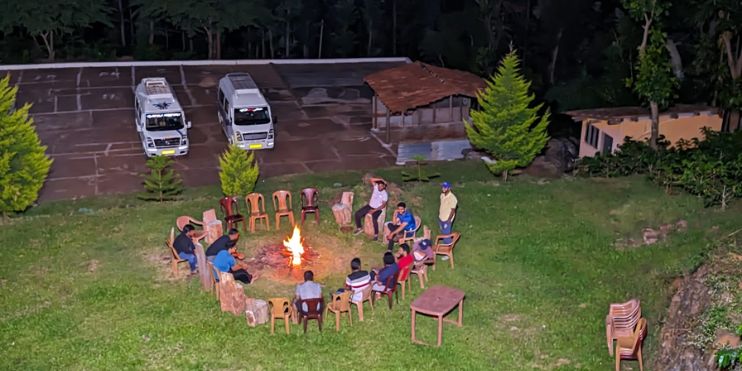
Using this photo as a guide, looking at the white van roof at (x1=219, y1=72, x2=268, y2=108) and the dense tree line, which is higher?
the dense tree line

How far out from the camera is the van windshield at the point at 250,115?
29797mm

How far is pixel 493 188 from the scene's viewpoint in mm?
23328

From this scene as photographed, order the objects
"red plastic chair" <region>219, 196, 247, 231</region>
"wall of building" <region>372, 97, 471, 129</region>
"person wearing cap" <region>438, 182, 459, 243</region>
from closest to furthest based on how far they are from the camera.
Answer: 1. "person wearing cap" <region>438, 182, 459, 243</region>
2. "red plastic chair" <region>219, 196, 247, 231</region>
3. "wall of building" <region>372, 97, 471, 129</region>

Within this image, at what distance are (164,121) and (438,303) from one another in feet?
54.4

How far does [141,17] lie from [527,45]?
68.4 feet

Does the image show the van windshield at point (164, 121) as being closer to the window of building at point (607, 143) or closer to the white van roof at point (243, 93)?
the white van roof at point (243, 93)

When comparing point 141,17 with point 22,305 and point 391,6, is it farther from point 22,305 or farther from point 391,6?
point 22,305

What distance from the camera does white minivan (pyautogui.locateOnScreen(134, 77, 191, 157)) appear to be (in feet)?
95.1

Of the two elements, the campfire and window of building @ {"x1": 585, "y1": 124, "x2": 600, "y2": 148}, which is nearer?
the campfire

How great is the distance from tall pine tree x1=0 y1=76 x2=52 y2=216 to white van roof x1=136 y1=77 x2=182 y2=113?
24.7 ft

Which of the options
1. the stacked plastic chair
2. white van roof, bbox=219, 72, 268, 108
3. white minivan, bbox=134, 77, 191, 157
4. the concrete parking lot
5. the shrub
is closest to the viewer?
the stacked plastic chair

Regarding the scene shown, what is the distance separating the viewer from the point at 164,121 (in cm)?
2922

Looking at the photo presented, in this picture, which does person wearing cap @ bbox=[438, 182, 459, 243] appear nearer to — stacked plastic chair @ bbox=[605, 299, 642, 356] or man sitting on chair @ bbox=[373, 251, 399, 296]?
man sitting on chair @ bbox=[373, 251, 399, 296]

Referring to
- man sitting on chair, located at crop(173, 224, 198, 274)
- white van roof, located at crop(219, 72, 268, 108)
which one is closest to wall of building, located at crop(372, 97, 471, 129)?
white van roof, located at crop(219, 72, 268, 108)
